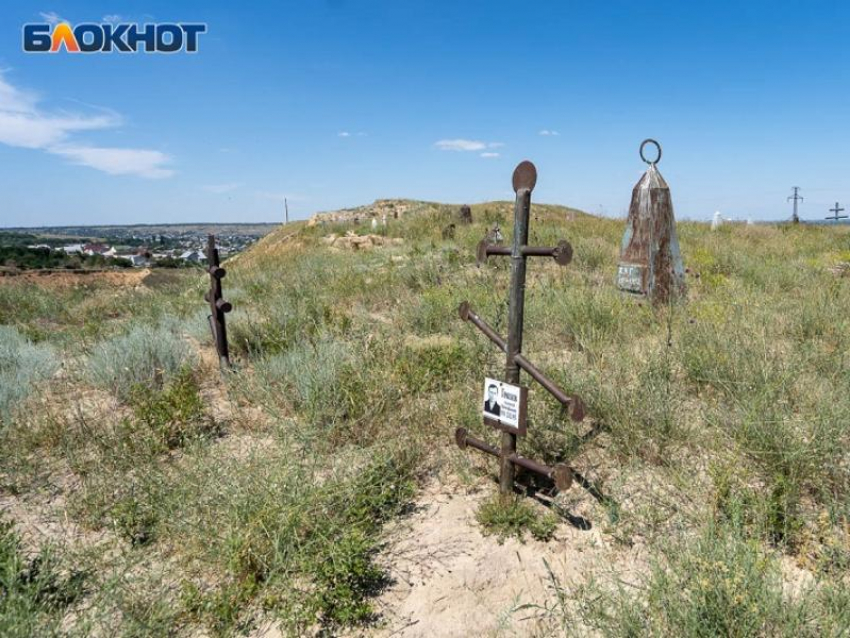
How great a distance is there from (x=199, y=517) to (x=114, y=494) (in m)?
0.68

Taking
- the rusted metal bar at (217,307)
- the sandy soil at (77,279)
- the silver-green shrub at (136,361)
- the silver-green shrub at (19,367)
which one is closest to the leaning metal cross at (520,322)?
the rusted metal bar at (217,307)

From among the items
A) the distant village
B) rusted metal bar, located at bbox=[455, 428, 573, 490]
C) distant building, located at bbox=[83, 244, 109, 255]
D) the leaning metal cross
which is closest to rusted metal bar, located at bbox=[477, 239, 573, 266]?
the leaning metal cross

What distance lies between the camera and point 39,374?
4.04m

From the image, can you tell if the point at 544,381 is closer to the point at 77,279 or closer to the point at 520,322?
the point at 520,322

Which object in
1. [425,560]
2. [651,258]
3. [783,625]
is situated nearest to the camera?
[783,625]

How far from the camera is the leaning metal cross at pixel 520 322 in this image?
2.05 meters

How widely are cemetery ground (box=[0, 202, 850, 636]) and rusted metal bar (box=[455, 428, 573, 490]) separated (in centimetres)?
25

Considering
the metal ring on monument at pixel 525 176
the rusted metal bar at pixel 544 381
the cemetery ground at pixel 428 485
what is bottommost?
the cemetery ground at pixel 428 485

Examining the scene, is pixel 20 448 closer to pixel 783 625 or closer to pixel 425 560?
pixel 425 560

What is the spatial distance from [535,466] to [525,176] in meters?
1.34

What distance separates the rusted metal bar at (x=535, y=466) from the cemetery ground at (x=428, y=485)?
A: 248 mm

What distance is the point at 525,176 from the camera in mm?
2201

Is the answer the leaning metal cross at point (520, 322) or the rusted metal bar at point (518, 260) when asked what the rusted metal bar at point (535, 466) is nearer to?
the leaning metal cross at point (520, 322)

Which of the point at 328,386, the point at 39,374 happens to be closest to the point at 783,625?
the point at 328,386
